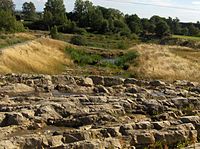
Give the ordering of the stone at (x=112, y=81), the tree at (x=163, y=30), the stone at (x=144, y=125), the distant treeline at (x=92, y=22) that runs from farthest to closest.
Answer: the tree at (x=163, y=30) < the distant treeline at (x=92, y=22) < the stone at (x=112, y=81) < the stone at (x=144, y=125)

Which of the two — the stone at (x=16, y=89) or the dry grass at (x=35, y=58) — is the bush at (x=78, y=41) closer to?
the dry grass at (x=35, y=58)

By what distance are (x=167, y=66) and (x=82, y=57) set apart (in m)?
13.4

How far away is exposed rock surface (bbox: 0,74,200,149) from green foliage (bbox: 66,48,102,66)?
25472mm

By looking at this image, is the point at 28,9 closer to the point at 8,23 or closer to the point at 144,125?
the point at 8,23

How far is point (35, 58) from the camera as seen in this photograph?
5562cm

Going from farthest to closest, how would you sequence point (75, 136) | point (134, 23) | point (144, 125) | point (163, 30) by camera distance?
1. point (134, 23)
2. point (163, 30)
3. point (144, 125)
4. point (75, 136)

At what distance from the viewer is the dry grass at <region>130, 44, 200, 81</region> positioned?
173 feet

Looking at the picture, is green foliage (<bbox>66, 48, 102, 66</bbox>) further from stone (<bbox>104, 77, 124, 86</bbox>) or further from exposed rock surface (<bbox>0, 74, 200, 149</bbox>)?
exposed rock surface (<bbox>0, 74, 200, 149</bbox>)

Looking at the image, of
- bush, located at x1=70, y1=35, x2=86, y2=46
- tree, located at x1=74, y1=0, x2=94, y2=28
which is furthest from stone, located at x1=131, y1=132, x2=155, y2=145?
tree, located at x1=74, y1=0, x2=94, y2=28

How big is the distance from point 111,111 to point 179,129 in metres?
5.02

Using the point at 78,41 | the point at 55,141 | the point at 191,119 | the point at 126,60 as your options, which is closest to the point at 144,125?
the point at 191,119

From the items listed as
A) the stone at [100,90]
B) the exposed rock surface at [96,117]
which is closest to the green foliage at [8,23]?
the exposed rock surface at [96,117]

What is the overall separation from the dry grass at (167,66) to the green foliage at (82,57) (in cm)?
683

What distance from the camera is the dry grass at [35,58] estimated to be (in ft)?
162
